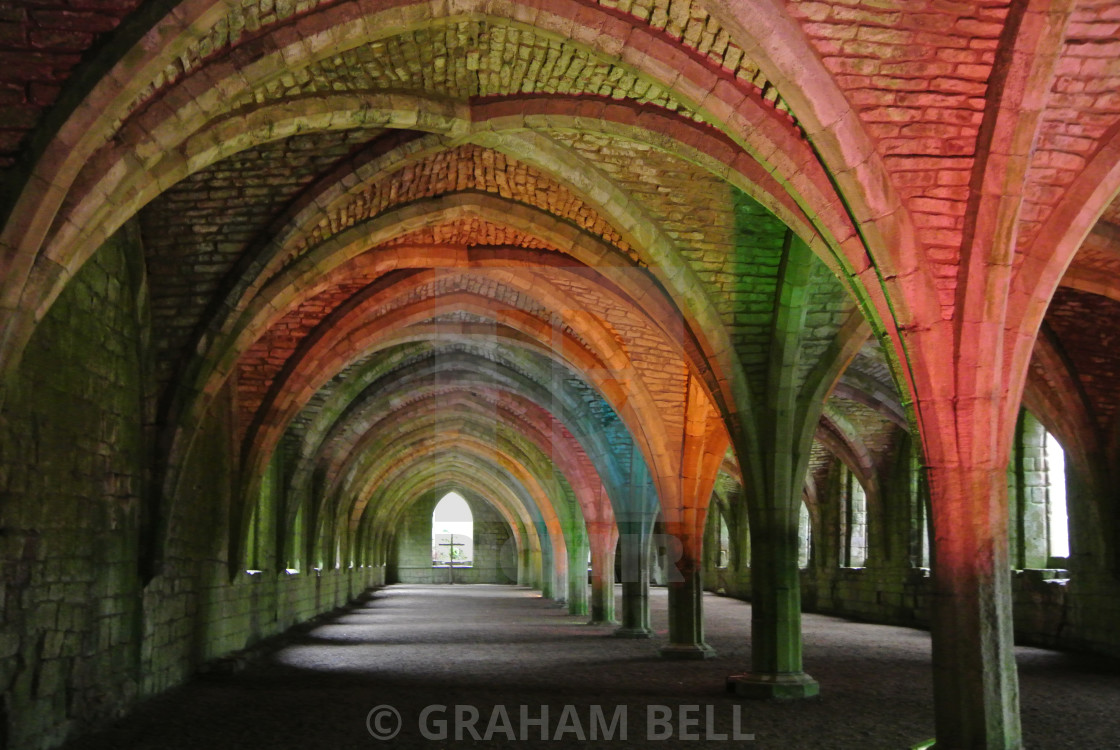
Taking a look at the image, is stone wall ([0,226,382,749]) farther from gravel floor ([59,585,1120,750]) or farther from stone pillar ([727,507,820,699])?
stone pillar ([727,507,820,699])

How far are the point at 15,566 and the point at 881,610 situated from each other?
48.1 ft

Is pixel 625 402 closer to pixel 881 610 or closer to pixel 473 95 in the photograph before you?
pixel 473 95

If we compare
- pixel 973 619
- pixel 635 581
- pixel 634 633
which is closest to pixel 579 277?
pixel 635 581

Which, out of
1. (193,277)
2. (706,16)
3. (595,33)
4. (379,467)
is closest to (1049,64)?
(706,16)

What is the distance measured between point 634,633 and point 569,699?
20.4ft

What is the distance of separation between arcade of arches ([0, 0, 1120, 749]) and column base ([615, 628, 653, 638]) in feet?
0.74

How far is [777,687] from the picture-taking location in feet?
26.4

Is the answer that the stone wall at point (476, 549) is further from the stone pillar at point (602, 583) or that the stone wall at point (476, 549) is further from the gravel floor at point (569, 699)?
the gravel floor at point (569, 699)

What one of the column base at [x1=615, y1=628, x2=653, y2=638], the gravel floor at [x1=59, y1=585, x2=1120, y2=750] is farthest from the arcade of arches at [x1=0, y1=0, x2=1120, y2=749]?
the gravel floor at [x1=59, y1=585, x2=1120, y2=750]

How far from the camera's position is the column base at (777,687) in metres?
8.05

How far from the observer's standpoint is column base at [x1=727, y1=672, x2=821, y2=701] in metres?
8.05

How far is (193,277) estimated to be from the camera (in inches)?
347

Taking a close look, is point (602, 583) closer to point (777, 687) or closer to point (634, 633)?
point (634, 633)

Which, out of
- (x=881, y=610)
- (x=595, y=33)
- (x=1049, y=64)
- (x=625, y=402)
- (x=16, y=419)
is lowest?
(x=881, y=610)
